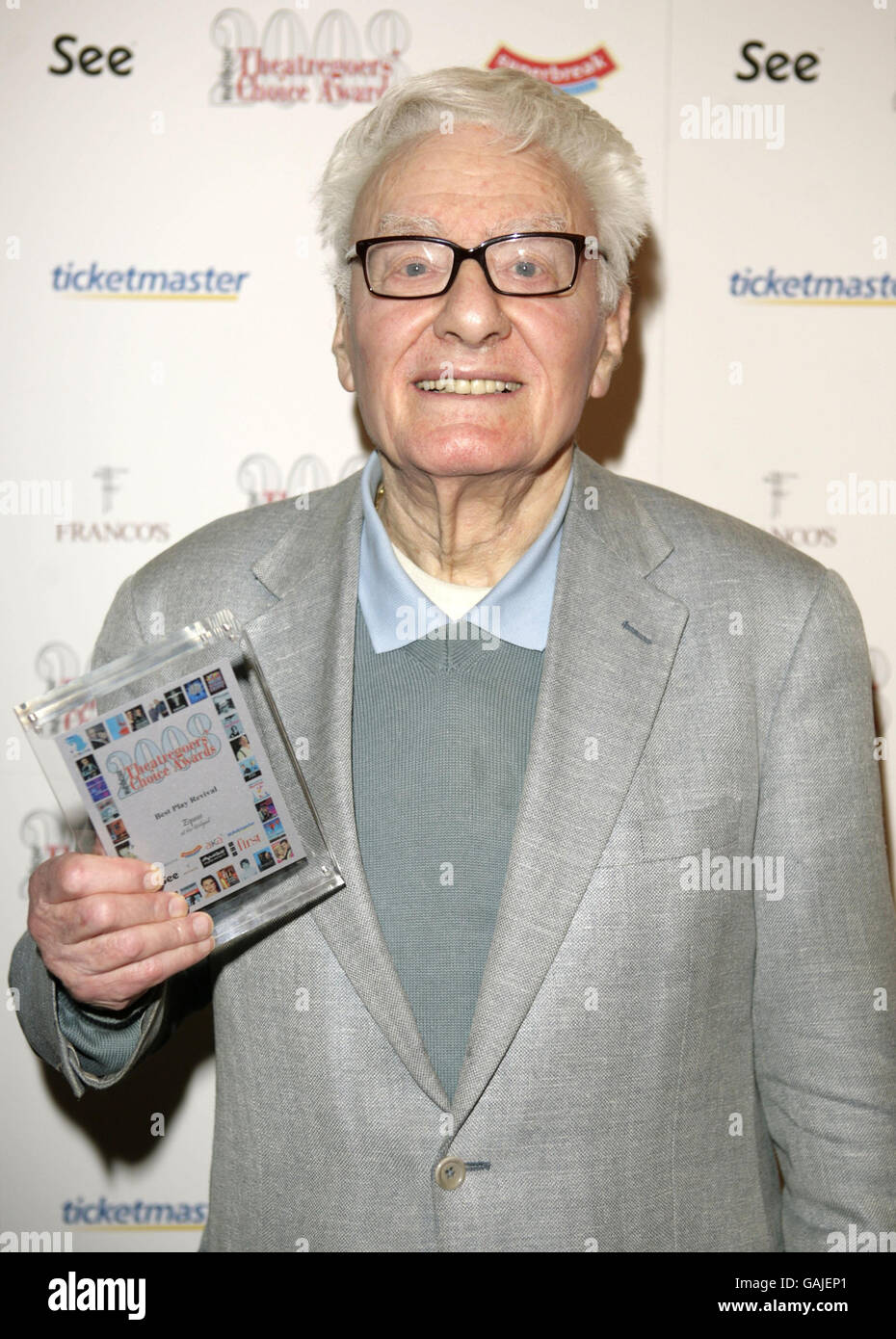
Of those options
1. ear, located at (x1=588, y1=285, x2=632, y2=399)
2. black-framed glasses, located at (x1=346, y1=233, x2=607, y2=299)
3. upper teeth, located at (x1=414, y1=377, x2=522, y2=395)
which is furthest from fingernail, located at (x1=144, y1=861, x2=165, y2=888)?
ear, located at (x1=588, y1=285, x2=632, y2=399)

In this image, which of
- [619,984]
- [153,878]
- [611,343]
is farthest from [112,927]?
[611,343]

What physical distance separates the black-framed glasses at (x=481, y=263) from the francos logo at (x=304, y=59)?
77 cm

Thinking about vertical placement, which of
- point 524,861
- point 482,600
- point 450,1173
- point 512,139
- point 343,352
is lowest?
point 450,1173

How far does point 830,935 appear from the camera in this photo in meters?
1.53

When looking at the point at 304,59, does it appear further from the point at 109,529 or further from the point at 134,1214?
the point at 134,1214

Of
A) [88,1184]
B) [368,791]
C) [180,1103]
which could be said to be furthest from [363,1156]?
[88,1184]

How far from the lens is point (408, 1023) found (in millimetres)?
1441

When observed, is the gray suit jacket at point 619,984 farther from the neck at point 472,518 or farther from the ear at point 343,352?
the ear at point 343,352

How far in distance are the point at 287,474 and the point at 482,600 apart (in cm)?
81

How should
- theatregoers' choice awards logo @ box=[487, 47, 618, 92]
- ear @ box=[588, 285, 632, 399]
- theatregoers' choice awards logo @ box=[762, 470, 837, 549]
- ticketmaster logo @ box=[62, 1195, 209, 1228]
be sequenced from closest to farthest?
ear @ box=[588, 285, 632, 399] → theatregoers' choice awards logo @ box=[487, 47, 618, 92] → theatregoers' choice awards logo @ box=[762, 470, 837, 549] → ticketmaster logo @ box=[62, 1195, 209, 1228]

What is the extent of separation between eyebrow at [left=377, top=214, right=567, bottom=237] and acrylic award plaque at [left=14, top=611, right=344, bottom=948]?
607 mm

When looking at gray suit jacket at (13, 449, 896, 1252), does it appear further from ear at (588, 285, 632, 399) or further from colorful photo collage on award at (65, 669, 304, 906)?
ear at (588, 285, 632, 399)

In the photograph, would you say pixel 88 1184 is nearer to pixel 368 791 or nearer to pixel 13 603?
pixel 13 603

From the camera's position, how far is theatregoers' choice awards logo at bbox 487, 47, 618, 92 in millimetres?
2174
